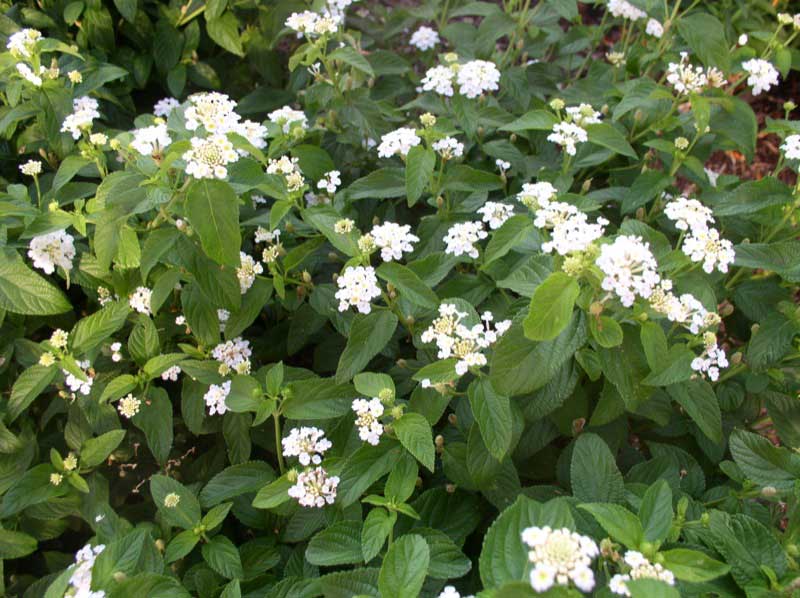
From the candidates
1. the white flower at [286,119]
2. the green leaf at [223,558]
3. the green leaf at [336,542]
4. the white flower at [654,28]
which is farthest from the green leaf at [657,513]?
the white flower at [654,28]

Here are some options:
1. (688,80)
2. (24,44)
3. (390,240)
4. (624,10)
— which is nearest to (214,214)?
(390,240)

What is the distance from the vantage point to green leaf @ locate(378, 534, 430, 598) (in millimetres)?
1542

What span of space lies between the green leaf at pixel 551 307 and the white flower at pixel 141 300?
1.30m

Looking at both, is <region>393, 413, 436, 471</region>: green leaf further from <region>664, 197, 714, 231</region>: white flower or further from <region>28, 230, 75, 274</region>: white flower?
<region>28, 230, 75, 274</region>: white flower

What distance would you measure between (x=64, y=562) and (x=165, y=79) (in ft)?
7.94

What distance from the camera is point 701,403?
206 cm

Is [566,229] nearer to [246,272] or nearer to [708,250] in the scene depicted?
[708,250]

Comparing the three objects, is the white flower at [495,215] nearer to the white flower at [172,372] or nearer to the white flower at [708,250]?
the white flower at [708,250]

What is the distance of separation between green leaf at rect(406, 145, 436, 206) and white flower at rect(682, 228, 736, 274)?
2.78 feet

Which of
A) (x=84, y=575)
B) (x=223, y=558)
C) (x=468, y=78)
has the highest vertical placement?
(x=468, y=78)

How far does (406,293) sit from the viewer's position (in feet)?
6.64

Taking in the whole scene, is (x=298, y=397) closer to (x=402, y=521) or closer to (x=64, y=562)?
(x=402, y=521)

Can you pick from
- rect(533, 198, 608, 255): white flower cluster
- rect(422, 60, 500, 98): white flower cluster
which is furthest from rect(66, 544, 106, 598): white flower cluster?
rect(422, 60, 500, 98): white flower cluster

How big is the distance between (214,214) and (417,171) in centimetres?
74
